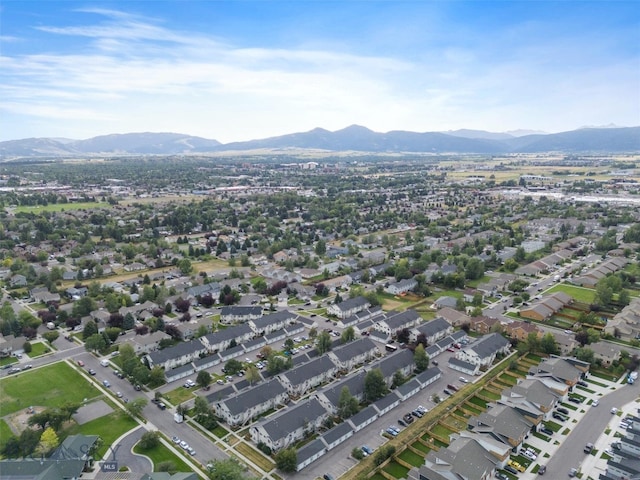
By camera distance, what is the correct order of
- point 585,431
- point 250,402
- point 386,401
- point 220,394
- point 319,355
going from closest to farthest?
point 585,431
point 250,402
point 386,401
point 220,394
point 319,355

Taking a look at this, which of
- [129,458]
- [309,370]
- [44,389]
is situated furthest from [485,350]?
[44,389]

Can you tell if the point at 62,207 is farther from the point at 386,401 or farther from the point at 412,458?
the point at 412,458

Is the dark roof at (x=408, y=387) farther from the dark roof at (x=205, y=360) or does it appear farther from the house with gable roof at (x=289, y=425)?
the dark roof at (x=205, y=360)

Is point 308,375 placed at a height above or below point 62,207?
below

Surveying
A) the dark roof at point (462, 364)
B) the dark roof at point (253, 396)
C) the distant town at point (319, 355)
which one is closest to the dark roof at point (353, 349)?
the distant town at point (319, 355)

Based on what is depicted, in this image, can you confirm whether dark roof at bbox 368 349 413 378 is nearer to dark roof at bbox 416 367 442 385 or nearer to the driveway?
dark roof at bbox 416 367 442 385
